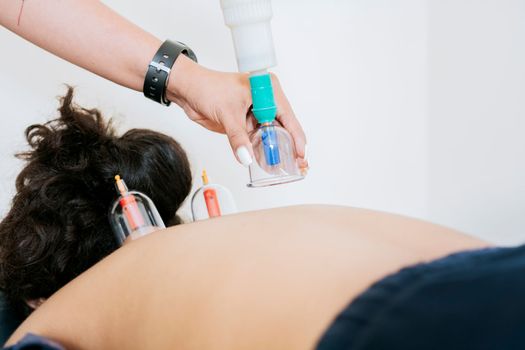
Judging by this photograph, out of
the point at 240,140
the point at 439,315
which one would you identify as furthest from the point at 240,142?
the point at 439,315

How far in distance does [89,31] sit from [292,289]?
2.13 ft

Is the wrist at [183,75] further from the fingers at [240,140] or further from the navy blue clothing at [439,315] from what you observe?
the navy blue clothing at [439,315]

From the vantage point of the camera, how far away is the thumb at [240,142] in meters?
0.82

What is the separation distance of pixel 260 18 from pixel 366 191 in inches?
37.8

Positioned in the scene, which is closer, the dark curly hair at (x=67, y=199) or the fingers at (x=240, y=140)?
the fingers at (x=240, y=140)

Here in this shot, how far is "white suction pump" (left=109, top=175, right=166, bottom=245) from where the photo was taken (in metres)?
0.87

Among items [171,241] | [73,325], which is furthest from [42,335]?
[171,241]

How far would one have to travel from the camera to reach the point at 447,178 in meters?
1.65

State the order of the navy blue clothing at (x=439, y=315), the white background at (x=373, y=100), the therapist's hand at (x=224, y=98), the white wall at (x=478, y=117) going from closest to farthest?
1. the navy blue clothing at (x=439, y=315)
2. the therapist's hand at (x=224, y=98)
3. the white background at (x=373, y=100)
4. the white wall at (x=478, y=117)

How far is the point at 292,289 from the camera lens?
479 mm

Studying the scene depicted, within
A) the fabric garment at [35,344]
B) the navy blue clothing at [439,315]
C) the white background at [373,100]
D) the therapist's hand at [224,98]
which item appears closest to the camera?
the navy blue clothing at [439,315]

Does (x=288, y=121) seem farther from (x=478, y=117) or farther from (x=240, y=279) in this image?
(x=478, y=117)

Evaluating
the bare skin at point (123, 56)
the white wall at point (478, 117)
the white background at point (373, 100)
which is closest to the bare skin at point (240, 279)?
the bare skin at point (123, 56)

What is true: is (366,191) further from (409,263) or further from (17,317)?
(409,263)
